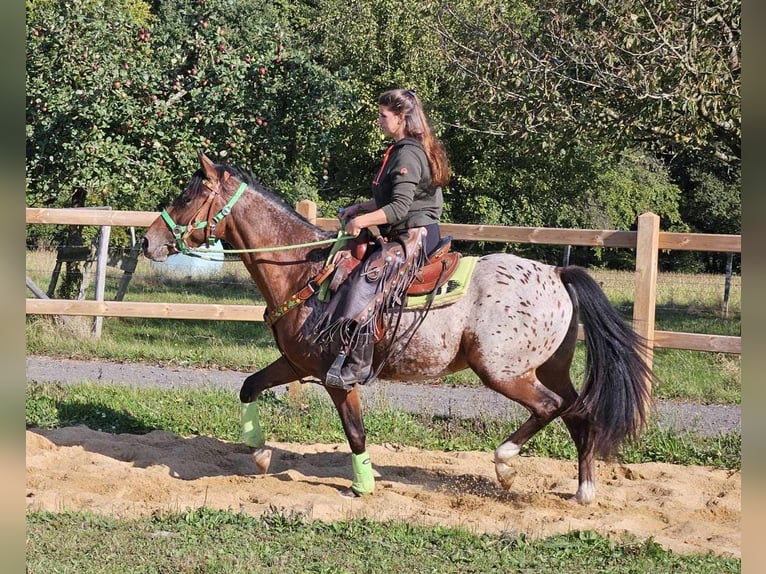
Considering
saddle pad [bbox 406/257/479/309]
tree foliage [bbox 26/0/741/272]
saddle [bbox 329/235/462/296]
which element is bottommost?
saddle pad [bbox 406/257/479/309]

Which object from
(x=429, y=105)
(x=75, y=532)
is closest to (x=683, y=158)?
(x=429, y=105)

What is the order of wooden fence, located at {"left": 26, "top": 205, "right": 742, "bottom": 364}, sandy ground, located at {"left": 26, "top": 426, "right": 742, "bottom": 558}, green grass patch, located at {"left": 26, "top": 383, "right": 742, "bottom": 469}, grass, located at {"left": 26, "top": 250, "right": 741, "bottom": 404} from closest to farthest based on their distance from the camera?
1. sandy ground, located at {"left": 26, "top": 426, "right": 742, "bottom": 558}
2. green grass patch, located at {"left": 26, "top": 383, "right": 742, "bottom": 469}
3. wooden fence, located at {"left": 26, "top": 205, "right": 742, "bottom": 364}
4. grass, located at {"left": 26, "top": 250, "right": 741, "bottom": 404}

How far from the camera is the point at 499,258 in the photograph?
602 cm

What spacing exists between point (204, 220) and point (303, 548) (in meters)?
2.39

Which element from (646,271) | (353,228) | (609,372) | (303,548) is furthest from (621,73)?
(303,548)

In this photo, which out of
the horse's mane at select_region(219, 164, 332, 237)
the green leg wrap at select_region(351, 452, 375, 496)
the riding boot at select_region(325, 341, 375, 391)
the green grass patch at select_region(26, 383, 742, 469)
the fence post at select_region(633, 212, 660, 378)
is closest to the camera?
the riding boot at select_region(325, 341, 375, 391)

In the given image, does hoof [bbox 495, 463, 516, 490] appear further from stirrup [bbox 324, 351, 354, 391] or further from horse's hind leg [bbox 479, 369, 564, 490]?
stirrup [bbox 324, 351, 354, 391]

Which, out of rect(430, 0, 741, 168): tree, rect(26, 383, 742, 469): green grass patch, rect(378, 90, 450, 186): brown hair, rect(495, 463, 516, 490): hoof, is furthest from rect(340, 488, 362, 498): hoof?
rect(430, 0, 741, 168): tree

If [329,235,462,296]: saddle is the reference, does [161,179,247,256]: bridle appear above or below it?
above

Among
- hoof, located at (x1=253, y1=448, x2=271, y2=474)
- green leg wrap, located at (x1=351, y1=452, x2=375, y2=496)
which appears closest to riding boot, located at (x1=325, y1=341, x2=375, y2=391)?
green leg wrap, located at (x1=351, y1=452, x2=375, y2=496)

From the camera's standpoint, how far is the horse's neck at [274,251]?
6012mm

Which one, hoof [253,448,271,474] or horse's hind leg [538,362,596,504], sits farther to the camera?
hoof [253,448,271,474]

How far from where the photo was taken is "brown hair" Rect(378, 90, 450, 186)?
562 centimetres
